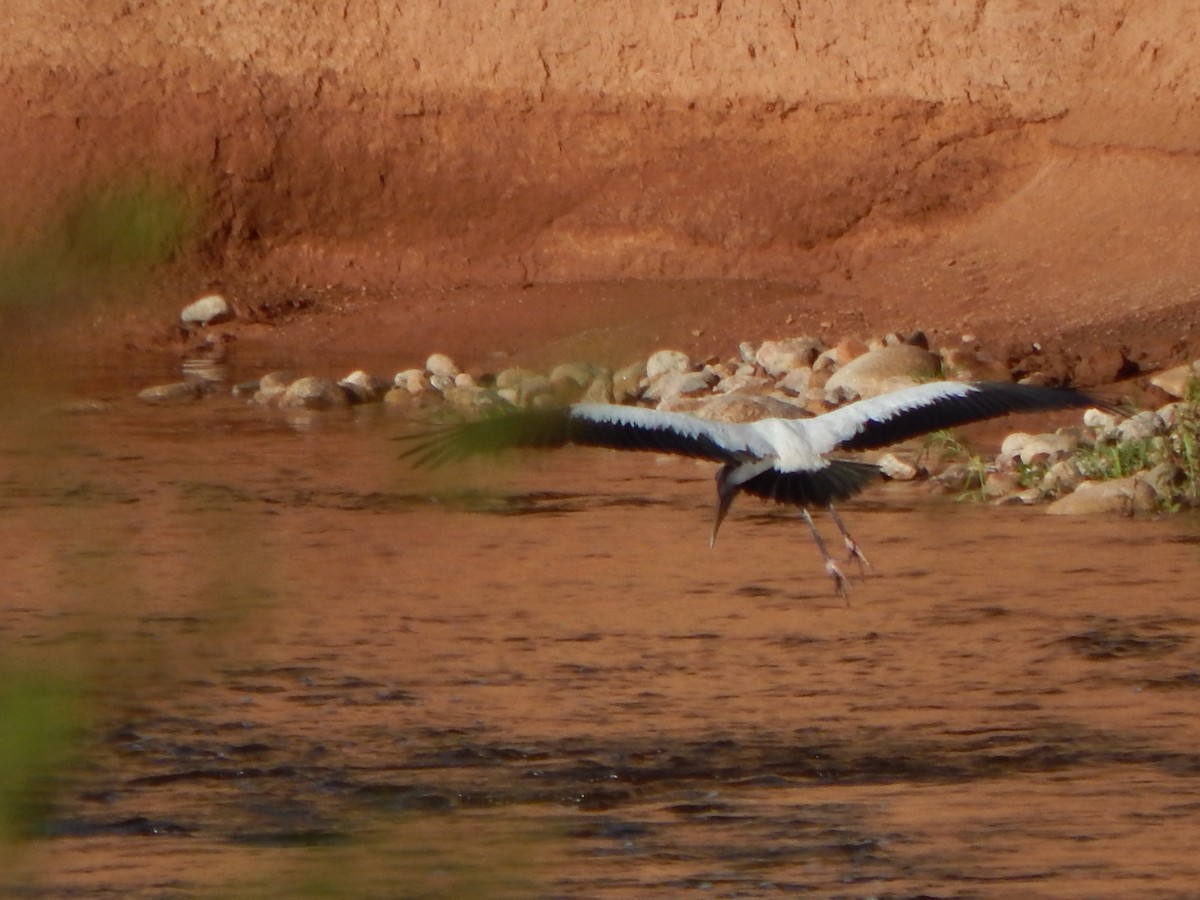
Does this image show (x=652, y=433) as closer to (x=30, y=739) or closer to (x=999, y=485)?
(x=999, y=485)

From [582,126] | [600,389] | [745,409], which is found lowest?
[600,389]

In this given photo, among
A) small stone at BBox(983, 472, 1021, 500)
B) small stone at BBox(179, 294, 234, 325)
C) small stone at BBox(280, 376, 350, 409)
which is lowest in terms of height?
small stone at BBox(983, 472, 1021, 500)

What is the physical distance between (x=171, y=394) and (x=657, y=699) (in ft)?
22.8

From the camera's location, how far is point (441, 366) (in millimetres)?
12438

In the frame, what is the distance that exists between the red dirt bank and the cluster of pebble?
240cm

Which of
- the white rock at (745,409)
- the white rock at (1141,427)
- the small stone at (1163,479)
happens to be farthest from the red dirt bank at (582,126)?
the small stone at (1163,479)

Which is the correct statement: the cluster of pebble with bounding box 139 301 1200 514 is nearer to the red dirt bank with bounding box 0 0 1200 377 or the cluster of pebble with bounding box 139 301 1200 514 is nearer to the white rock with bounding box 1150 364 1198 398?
the white rock with bounding box 1150 364 1198 398

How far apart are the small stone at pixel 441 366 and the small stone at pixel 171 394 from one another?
137cm

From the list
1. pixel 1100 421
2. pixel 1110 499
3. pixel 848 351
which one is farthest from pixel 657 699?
pixel 848 351

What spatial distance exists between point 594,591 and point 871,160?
8.40 meters

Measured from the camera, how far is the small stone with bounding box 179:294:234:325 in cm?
1473

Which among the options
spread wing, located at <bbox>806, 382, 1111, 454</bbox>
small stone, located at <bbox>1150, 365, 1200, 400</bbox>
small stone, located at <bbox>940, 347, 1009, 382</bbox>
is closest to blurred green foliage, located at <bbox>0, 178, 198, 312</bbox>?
spread wing, located at <bbox>806, 382, 1111, 454</bbox>

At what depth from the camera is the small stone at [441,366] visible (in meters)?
12.3

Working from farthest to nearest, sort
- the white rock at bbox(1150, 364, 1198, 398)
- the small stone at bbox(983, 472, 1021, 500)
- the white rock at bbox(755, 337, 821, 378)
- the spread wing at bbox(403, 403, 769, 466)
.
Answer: the white rock at bbox(755, 337, 821, 378) → the white rock at bbox(1150, 364, 1198, 398) → the small stone at bbox(983, 472, 1021, 500) → the spread wing at bbox(403, 403, 769, 466)
